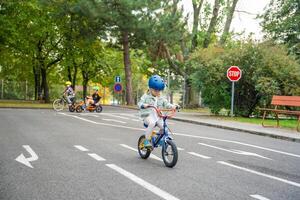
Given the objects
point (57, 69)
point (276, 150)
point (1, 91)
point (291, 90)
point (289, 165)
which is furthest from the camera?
point (57, 69)

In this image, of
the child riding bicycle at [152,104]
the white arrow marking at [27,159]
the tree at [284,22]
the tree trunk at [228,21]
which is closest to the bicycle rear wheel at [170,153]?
the child riding bicycle at [152,104]

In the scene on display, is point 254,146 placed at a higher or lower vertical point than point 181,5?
lower

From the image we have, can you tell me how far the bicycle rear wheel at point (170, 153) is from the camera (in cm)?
745

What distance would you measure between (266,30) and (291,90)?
13.2 m

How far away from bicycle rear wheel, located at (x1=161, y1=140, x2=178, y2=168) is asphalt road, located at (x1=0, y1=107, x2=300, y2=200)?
0.12 meters

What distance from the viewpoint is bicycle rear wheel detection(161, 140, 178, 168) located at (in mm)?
7446

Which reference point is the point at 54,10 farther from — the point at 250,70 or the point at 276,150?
the point at 276,150

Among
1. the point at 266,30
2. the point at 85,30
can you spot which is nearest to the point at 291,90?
the point at 266,30

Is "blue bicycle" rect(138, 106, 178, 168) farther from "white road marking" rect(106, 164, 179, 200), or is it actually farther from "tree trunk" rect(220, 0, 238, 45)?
"tree trunk" rect(220, 0, 238, 45)

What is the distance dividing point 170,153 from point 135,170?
2.63ft

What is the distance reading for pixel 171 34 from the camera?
32719 mm

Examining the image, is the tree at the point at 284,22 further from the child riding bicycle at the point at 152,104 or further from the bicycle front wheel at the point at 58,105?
the child riding bicycle at the point at 152,104

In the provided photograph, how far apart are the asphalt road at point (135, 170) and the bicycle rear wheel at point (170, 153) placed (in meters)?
0.12

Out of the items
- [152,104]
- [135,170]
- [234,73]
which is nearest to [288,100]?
[234,73]
